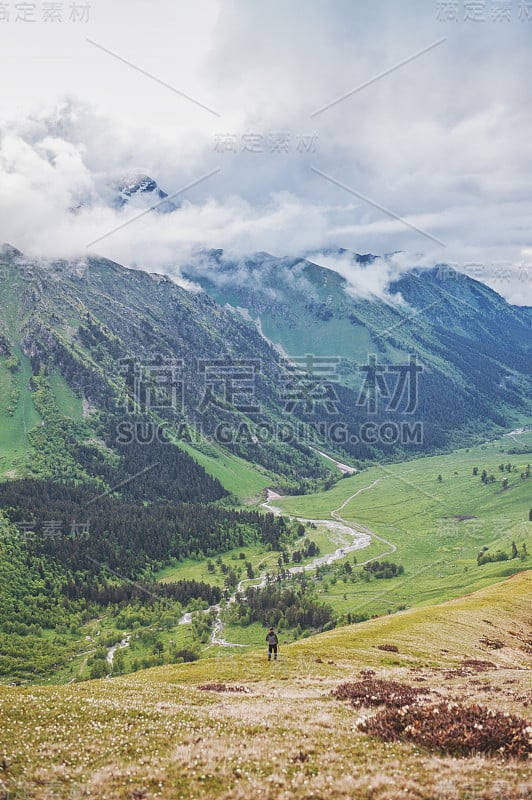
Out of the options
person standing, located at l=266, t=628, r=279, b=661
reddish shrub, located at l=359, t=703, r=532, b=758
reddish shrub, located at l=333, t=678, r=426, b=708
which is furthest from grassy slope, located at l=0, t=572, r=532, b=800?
person standing, located at l=266, t=628, r=279, b=661

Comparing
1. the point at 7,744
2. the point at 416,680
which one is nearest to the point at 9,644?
the point at 416,680

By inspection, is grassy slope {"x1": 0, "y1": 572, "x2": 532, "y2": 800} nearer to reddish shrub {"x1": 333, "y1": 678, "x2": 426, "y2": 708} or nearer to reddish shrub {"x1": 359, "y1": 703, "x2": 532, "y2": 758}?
reddish shrub {"x1": 359, "y1": 703, "x2": 532, "y2": 758}

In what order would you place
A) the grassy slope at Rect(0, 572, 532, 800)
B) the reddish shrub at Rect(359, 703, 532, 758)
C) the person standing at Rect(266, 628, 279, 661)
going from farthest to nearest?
the person standing at Rect(266, 628, 279, 661)
the reddish shrub at Rect(359, 703, 532, 758)
the grassy slope at Rect(0, 572, 532, 800)

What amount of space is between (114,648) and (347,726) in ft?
487

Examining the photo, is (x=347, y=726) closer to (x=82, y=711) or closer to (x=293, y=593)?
(x=82, y=711)

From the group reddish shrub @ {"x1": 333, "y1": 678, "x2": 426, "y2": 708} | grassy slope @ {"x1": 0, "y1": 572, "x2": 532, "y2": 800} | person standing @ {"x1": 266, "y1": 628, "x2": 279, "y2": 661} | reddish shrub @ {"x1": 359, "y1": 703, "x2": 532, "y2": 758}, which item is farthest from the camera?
person standing @ {"x1": 266, "y1": 628, "x2": 279, "y2": 661}

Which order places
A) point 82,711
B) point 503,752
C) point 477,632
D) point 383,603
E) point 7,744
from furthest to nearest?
point 383,603, point 477,632, point 82,711, point 7,744, point 503,752

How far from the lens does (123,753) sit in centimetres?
2244

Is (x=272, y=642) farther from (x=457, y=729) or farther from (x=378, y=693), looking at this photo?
(x=457, y=729)

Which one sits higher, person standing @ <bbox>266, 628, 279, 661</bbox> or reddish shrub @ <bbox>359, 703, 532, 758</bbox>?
reddish shrub @ <bbox>359, 703, 532, 758</bbox>

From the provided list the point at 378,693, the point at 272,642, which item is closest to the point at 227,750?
the point at 378,693

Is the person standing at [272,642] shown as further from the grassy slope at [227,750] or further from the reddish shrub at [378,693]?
the reddish shrub at [378,693]

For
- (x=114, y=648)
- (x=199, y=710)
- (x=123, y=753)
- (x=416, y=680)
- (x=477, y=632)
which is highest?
(x=123, y=753)

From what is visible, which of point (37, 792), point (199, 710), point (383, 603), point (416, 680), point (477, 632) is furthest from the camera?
point (383, 603)
